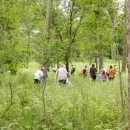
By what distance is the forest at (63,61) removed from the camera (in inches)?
221

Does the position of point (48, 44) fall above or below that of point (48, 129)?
above

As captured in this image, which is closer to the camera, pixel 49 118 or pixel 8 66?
pixel 49 118

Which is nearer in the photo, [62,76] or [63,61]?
[62,76]

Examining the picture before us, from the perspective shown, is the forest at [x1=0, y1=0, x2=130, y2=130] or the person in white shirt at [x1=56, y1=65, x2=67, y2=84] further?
the person in white shirt at [x1=56, y1=65, x2=67, y2=84]

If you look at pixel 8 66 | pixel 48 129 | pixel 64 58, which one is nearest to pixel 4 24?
pixel 8 66

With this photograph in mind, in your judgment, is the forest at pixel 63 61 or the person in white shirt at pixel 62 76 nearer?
the forest at pixel 63 61

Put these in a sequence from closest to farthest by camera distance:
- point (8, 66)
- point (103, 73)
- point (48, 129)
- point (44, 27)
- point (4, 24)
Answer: point (48, 129) → point (4, 24) → point (8, 66) → point (44, 27) → point (103, 73)

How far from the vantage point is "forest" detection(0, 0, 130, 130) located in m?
5.62

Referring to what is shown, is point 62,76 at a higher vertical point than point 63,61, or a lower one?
lower

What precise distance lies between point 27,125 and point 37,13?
18335 mm

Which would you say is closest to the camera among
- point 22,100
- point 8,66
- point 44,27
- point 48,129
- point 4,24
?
point 48,129

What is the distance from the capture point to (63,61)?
918 inches

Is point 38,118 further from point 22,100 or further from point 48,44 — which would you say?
point 48,44

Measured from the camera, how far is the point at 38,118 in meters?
5.59
